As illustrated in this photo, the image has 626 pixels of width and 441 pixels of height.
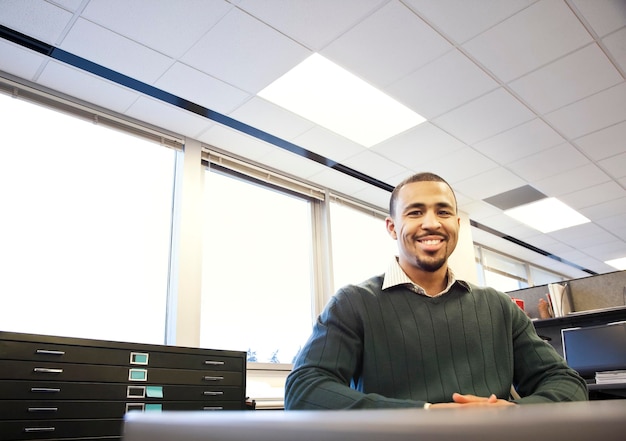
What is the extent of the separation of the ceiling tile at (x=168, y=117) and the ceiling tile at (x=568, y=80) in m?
1.97

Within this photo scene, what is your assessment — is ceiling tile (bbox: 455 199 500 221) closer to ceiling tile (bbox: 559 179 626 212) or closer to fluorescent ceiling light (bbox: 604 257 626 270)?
ceiling tile (bbox: 559 179 626 212)

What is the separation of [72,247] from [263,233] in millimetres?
1442

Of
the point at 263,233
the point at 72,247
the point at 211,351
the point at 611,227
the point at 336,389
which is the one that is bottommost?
the point at 336,389

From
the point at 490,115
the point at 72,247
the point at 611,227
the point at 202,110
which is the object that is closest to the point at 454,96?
the point at 490,115

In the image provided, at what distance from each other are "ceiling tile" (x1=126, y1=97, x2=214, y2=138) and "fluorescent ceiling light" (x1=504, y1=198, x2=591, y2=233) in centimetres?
312

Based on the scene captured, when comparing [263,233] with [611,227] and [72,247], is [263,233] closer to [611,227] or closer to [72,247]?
[72,247]

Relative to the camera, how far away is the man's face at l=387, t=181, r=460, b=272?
1216mm

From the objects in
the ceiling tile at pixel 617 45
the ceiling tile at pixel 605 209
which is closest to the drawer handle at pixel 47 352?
the ceiling tile at pixel 617 45

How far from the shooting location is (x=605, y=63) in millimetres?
2967

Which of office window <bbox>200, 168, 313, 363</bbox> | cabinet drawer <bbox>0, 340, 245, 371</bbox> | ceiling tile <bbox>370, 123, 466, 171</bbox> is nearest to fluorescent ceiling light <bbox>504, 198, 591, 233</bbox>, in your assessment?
ceiling tile <bbox>370, 123, 466, 171</bbox>

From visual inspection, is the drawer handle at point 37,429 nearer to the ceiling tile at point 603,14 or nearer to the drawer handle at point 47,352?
the drawer handle at point 47,352

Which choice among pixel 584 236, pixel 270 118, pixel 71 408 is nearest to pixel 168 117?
pixel 270 118

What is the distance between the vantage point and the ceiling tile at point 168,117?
3199mm

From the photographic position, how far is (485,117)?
11.4 ft
